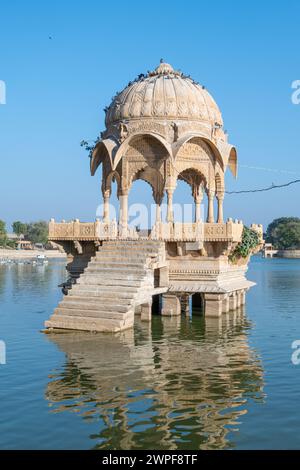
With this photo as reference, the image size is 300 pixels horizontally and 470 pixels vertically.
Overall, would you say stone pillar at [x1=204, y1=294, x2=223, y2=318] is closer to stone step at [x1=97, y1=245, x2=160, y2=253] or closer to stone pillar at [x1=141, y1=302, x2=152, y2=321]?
stone pillar at [x1=141, y1=302, x2=152, y2=321]

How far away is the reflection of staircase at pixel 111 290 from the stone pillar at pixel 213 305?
2.49 metres

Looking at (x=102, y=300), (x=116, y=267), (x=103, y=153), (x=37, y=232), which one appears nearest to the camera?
(x=102, y=300)

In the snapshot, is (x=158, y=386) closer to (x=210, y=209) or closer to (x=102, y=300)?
(x=102, y=300)

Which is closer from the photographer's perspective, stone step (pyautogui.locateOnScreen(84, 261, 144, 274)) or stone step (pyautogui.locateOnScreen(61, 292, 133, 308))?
stone step (pyautogui.locateOnScreen(61, 292, 133, 308))

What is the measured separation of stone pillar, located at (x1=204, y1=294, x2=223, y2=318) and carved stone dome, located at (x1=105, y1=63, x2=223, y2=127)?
23.9ft

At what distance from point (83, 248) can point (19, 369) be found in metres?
10.2

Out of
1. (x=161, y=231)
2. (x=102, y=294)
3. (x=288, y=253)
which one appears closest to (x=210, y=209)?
(x=161, y=231)

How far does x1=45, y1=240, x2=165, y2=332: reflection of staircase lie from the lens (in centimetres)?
1697

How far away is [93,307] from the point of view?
56.9 ft

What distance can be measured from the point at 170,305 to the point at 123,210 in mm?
4397

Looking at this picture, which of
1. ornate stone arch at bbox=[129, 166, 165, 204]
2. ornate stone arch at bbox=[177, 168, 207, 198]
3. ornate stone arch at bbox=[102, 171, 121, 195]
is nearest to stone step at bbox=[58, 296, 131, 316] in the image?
ornate stone arch at bbox=[102, 171, 121, 195]

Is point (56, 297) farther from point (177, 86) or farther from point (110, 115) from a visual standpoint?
point (177, 86)

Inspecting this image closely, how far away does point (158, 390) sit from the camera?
11.4 meters

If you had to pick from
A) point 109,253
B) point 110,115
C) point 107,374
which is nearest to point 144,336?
point 109,253
